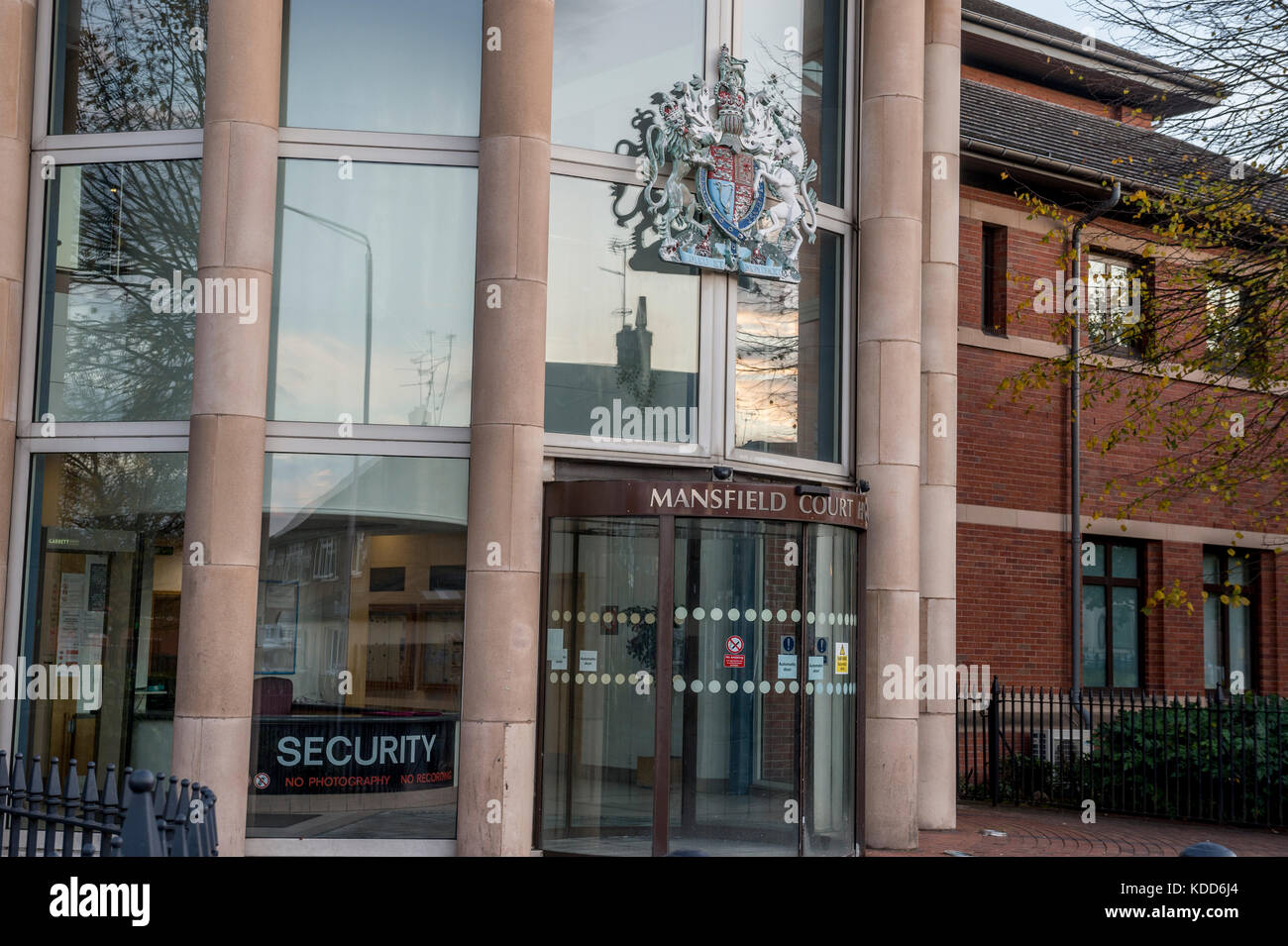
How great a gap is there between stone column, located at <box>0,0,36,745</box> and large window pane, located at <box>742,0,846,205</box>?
6138 mm

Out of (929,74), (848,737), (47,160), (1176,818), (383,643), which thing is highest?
(929,74)

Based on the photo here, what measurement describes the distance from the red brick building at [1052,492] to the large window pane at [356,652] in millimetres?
9215

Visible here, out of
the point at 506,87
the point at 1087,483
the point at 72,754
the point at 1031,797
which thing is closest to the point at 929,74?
the point at 506,87

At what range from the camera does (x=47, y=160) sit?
11.6 m

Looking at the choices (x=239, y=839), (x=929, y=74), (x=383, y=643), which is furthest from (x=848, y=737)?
(x=929, y=74)

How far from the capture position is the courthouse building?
1070 centimetres

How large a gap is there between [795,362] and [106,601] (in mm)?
6275

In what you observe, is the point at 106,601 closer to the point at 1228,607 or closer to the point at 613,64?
the point at 613,64

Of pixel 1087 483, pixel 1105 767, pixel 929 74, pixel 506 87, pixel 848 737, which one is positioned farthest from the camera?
pixel 1087 483

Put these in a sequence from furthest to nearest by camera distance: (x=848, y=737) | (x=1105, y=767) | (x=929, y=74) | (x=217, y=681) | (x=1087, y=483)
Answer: (x=1087, y=483) < (x=1105, y=767) < (x=929, y=74) < (x=848, y=737) < (x=217, y=681)

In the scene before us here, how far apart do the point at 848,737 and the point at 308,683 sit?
459cm

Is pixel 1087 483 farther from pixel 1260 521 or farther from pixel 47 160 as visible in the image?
pixel 47 160

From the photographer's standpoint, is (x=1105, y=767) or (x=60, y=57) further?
(x=1105, y=767)

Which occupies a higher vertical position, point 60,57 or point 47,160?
point 60,57
